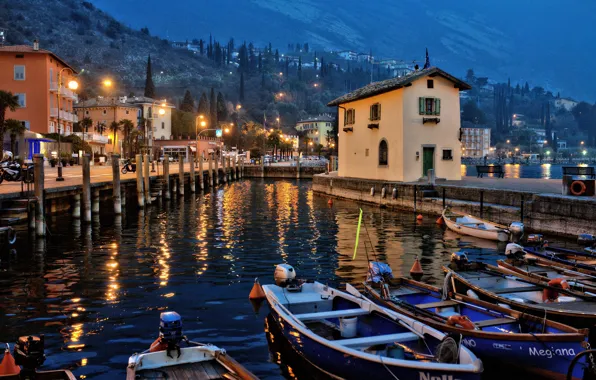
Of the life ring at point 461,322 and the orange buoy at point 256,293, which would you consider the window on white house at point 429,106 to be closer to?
the orange buoy at point 256,293

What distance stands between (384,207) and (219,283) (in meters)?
26.0

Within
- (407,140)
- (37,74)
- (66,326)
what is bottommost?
(66,326)

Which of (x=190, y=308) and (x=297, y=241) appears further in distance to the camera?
(x=297, y=241)

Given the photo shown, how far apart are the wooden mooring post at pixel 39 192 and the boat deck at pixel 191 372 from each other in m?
17.8

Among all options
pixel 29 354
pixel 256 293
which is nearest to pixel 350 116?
pixel 256 293

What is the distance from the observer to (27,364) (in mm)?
8789

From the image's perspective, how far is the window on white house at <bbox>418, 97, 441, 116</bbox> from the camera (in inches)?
1697

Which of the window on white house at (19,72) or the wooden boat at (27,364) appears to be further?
the window on white house at (19,72)

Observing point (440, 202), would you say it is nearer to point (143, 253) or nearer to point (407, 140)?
point (407, 140)

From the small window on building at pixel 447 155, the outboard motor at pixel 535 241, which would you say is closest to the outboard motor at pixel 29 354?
the outboard motor at pixel 535 241

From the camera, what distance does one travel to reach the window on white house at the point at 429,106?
43094 mm

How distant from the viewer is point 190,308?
14.8m

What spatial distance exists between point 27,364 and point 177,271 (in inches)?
421

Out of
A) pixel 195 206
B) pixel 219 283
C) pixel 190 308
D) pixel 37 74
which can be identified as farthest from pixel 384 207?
pixel 37 74
